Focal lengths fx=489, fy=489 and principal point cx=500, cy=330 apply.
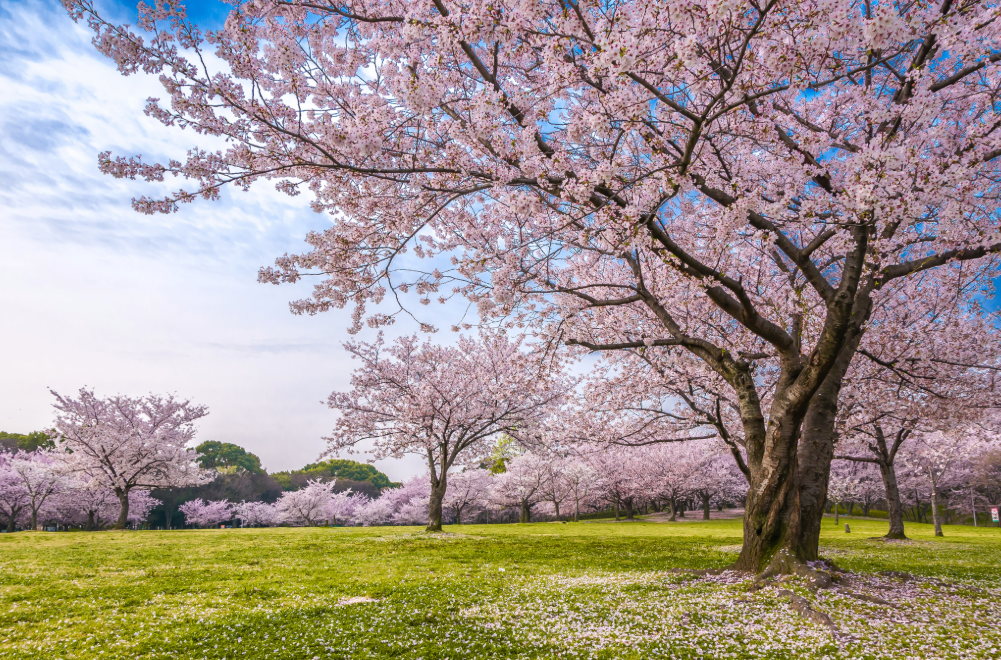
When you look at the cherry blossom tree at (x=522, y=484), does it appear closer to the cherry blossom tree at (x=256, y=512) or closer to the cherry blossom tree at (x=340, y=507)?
the cherry blossom tree at (x=340, y=507)

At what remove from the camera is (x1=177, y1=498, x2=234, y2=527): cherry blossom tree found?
5828 cm

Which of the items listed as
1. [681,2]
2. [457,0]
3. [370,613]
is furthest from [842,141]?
[370,613]

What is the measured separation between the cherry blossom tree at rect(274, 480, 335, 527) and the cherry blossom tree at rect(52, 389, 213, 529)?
21.2 metres

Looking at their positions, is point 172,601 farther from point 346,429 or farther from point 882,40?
point 346,429

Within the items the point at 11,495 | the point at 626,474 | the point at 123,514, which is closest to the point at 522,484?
the point at 626,474

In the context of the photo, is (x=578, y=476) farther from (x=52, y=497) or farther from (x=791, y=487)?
(x=52, y=497)

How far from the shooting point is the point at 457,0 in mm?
6727

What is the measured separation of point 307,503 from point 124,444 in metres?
27.8

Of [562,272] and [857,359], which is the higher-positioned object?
[562,272]

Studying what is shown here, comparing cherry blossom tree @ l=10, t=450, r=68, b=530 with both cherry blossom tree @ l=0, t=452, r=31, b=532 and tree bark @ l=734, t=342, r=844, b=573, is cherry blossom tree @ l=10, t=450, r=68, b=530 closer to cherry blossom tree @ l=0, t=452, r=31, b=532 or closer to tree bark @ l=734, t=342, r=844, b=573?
cherry blossom tree @ l=0, t=452, r=31, b=532

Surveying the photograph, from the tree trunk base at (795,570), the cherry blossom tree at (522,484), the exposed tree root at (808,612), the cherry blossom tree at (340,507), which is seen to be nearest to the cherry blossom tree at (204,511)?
the cherry blossom tree at (340,507)

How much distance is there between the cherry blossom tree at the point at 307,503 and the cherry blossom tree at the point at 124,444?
69.7 ft

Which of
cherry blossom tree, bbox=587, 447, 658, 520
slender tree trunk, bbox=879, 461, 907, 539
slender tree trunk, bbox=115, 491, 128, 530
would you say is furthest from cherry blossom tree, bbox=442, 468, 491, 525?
slender tree trunk, bbox=879, 461, 907, 539

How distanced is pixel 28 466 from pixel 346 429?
32.0 m
